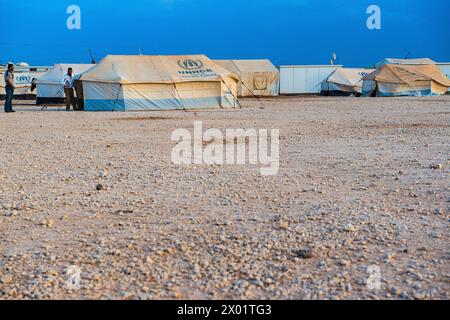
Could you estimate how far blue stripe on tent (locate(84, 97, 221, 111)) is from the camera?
78.0ft

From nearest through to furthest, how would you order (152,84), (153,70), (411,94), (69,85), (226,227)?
(226,227), (69,85), (152,84), (153,70), (411,94)

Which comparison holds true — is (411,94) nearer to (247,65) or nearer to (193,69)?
(247,65)

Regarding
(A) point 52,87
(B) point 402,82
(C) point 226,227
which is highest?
(B) point 402,82

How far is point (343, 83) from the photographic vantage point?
4309 cm

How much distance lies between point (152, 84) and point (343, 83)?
22.8 m

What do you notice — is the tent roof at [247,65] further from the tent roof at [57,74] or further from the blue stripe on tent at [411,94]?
the tent roof at [57,74]

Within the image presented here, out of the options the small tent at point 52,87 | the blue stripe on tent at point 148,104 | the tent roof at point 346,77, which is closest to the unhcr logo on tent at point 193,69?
the blue stripe on tent at point 148,104

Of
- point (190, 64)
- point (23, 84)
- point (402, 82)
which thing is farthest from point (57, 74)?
point (402, 82)

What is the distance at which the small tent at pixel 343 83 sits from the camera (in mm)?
42750

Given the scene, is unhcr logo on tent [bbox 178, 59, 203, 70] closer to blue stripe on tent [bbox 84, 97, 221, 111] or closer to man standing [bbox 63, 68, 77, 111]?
blue stripe on tent [bbox 84, 97, 221, 111]

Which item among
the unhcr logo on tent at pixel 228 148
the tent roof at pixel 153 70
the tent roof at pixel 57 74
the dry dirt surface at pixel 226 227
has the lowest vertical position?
the dry dirt surface at pixel 226 227

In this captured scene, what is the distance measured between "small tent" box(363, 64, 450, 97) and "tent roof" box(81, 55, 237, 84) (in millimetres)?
16287
